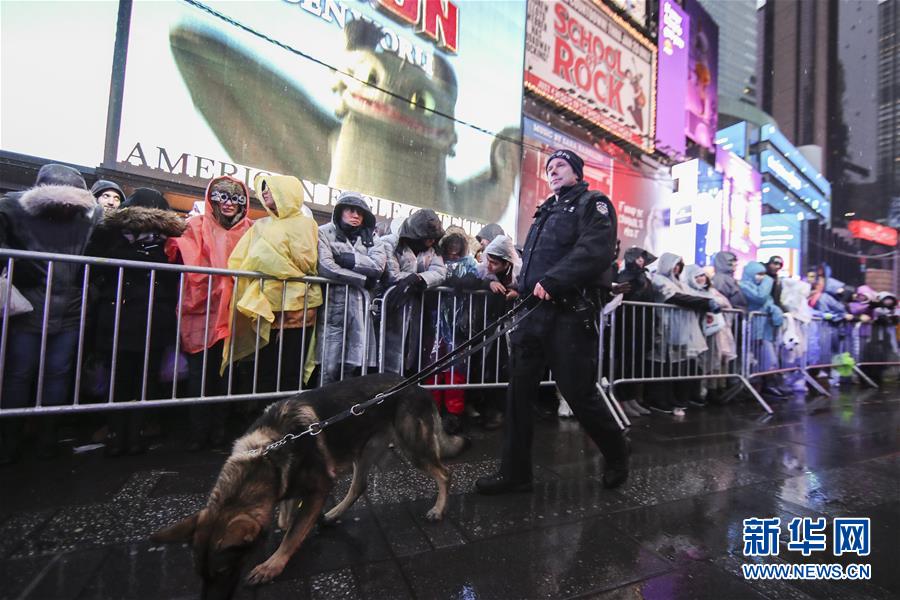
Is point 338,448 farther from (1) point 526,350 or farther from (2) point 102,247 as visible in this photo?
(2) point 102,247

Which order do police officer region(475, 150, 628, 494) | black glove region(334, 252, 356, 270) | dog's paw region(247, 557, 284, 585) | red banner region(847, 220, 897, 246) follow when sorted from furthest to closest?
red banner region(847, 220, 897, 246), black glove region(334, 252, 356, 270), police officer region(475, 150, 628, 494), dog's paw region(247, 557, 284, 585)

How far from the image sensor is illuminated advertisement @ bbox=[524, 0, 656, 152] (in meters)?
16.4

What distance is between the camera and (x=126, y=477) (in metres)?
2.81

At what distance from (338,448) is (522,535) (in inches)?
43.1

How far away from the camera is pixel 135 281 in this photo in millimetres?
3238

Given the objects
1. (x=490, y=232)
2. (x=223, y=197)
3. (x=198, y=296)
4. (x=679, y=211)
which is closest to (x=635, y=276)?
(x=490, y=232)

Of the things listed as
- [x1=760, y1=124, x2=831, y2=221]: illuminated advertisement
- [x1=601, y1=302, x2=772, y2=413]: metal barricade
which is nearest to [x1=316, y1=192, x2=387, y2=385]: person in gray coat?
[x1=601, y1=302, x2=772, y2=413]: metal barricade

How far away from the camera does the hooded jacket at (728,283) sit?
6840mm

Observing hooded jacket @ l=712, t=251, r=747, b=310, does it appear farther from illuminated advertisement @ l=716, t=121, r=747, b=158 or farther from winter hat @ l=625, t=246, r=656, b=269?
illuminated advertisement @ l=716, t=121, r=747, b=158

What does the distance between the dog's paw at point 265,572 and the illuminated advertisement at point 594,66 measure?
1734 centimetres

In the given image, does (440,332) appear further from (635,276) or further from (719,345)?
(719,345)

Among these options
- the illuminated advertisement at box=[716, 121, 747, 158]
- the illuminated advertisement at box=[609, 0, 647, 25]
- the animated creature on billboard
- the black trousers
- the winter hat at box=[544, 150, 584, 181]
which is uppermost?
the illuminated advertisement at box=[716, 121, 747, 158]

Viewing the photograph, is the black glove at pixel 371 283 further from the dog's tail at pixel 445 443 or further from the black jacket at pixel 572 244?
the dog's tail at pixel 445 443

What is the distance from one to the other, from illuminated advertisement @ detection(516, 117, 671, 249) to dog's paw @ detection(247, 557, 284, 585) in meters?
13.7
